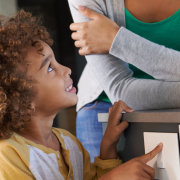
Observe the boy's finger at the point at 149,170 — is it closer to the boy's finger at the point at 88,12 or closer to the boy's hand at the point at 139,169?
the boy's hand at the point at 139,169

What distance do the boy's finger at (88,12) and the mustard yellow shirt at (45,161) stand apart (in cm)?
46

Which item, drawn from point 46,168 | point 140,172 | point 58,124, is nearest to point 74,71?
point 58,124

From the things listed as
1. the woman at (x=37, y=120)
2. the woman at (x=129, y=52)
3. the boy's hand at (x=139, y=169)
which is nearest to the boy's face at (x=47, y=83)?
the woman at (x=37, y=120)

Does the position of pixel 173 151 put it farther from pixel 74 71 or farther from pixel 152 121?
pixel 74 71

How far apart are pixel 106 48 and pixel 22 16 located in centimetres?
41

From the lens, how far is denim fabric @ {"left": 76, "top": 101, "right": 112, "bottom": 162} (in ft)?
3.38

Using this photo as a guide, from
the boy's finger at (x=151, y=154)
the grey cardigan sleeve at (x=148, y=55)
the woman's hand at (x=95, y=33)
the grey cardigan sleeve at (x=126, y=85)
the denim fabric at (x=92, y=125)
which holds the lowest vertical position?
the denim fabric at (x=92, y=125)

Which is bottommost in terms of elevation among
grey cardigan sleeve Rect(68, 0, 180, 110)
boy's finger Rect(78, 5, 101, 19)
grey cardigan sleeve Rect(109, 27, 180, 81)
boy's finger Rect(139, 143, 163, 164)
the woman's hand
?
boy's finger Rect(139, 143, 163, 164)

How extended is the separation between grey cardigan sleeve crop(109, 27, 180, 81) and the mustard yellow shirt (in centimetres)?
34

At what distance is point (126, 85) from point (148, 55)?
12 cm

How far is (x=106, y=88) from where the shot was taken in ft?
2.74

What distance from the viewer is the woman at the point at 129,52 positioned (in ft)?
2.37

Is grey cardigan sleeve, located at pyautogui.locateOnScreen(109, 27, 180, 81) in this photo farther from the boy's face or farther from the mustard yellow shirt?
the mustard yellow shirt

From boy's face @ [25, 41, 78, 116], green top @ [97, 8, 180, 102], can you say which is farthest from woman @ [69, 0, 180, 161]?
boy's face @ [25, 41, 78, 116]
